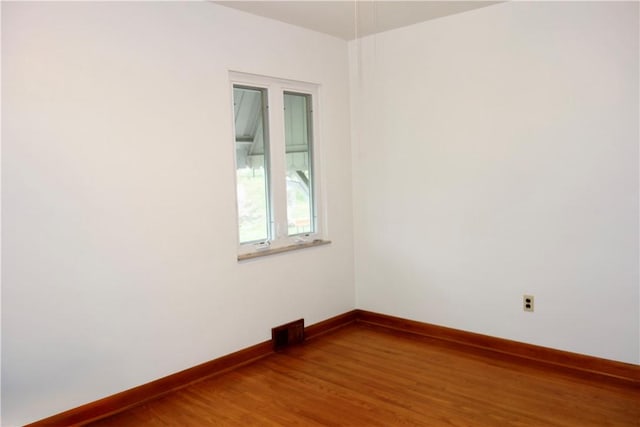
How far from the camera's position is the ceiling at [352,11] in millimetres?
3193

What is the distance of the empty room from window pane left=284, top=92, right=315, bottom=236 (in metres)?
0.02

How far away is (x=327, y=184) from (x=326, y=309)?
1047 mm

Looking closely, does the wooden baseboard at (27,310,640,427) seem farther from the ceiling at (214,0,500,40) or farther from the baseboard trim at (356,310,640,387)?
the ceiling at (214,0,500,40)

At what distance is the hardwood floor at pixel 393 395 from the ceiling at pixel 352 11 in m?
2.43

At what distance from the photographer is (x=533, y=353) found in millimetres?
3281

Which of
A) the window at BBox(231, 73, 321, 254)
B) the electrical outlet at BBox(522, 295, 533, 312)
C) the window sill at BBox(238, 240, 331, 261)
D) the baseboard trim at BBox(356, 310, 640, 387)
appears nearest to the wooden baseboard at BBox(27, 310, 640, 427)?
the baseboard trim at BBox(356, 310, 640, 387)

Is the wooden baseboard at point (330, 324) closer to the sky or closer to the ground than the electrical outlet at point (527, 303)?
closer to the ground

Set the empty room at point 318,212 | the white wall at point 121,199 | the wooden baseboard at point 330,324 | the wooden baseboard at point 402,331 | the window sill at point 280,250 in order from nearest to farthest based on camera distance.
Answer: the white wall at point 121,199, the empty room at point 318,212, the wooden baseboard at point 402,331, the window sill at point 280,250, the wooden baseboard at point 330,324

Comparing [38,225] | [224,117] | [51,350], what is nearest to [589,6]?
[224,117]

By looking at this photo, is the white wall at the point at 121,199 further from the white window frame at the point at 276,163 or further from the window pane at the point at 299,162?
the window pane at the point at 299,162

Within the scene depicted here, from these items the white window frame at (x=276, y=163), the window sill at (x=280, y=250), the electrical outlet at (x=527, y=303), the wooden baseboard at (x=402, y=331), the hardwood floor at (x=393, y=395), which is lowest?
the hardwood floor at (x=393, y=395)

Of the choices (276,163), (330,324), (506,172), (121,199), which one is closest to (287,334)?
(330,324)

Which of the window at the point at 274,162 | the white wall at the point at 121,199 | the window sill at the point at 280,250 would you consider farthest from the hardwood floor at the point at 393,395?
the window at the point at 274,162

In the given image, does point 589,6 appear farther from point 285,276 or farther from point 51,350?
point 51,350
